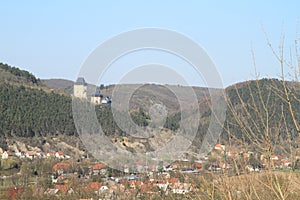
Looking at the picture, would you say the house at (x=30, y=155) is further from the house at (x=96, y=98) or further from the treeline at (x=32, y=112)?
the house at (x=96, y=98)

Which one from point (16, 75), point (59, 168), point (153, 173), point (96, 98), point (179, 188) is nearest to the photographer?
point (179, 188)

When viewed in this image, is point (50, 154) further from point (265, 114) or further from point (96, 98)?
point (265, 114)

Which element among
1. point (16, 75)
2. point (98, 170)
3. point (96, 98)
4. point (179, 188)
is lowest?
point (98, 170)

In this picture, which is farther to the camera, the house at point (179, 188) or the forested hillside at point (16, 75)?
the forested hillside at point (16, 75)

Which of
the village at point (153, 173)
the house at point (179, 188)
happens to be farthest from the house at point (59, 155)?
the house at point (179, 188)

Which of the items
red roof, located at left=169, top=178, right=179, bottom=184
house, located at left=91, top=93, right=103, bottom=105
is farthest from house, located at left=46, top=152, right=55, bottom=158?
red roof, located at left=169, top=178, right=179, bottom=184

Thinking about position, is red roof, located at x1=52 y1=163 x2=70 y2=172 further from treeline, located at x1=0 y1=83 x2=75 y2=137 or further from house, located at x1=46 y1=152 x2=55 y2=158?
treeline, located at x1=0 y1=83 x2=75 y2=137

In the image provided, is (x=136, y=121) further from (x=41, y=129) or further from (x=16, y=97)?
(x=16, y=97)

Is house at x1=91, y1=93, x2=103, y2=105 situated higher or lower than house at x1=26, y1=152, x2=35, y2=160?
higher

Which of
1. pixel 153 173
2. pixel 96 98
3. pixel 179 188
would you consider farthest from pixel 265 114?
pixel 96 98

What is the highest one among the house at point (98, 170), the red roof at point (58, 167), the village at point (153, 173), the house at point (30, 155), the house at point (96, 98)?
the house at point (96, 98)

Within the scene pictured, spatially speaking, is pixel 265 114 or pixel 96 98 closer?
pixel 265 114

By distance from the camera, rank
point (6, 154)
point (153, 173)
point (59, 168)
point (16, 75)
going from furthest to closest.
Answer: point (16, 75) → point (6, 154) → point (59, 168) → point (153, 173)

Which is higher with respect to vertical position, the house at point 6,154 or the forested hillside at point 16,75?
the forested hillside at point 16,75
